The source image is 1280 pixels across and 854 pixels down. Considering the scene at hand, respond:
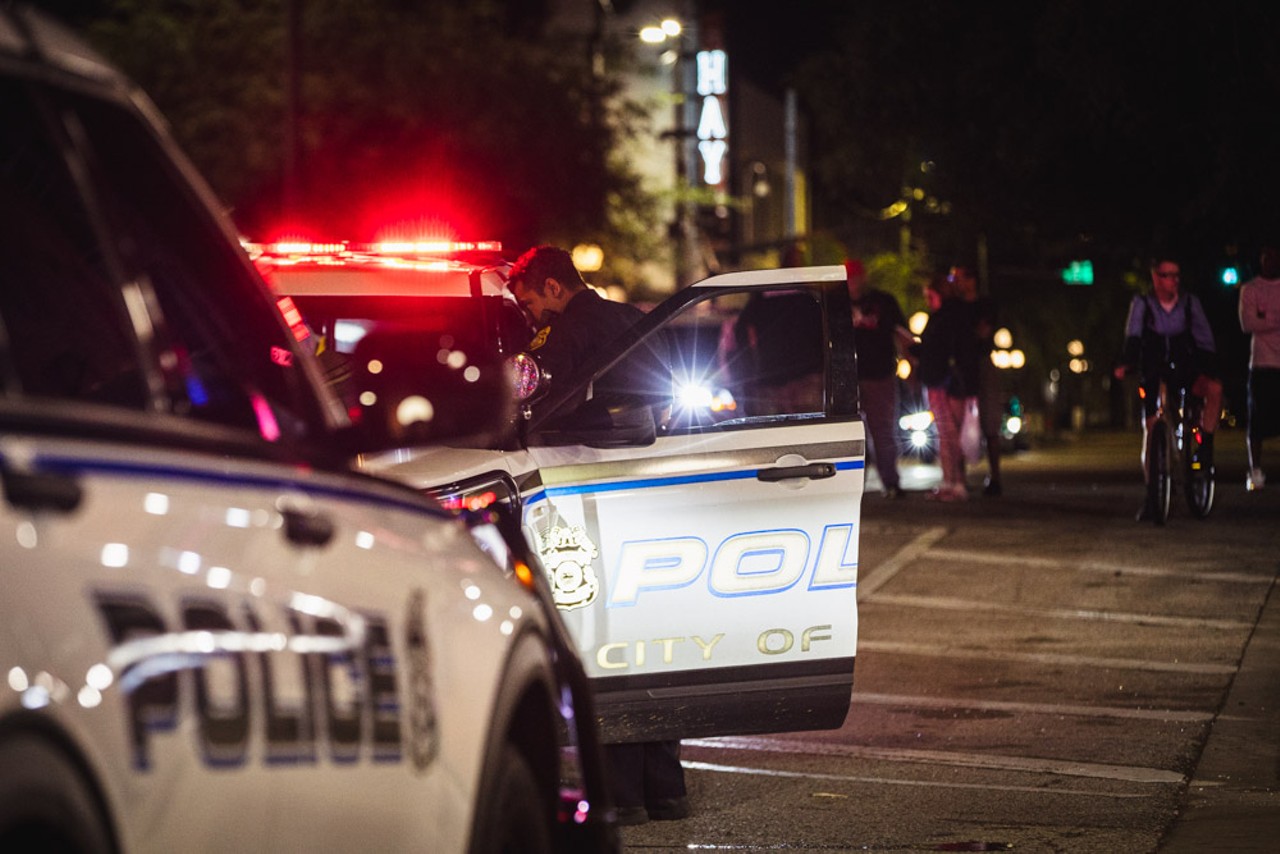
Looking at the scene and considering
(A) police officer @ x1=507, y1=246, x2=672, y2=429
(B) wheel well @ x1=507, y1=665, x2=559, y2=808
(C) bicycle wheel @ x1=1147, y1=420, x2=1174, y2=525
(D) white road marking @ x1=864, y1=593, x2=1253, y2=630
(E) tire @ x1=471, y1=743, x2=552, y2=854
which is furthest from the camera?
(C) bicycle wheel @ x1=1147, y1=420, x2=1174, y2=525

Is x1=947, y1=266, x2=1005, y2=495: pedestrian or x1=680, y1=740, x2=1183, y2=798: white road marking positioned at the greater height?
x1=947, y1=266, x2=1005, y2=495: pedestrian

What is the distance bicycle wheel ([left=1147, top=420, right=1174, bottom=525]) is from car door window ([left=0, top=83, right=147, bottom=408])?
465 inches

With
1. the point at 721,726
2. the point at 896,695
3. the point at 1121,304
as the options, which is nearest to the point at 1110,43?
the point at 896,695

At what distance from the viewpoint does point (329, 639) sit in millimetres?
2896

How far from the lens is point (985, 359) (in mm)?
17859

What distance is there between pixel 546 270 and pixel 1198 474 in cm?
835

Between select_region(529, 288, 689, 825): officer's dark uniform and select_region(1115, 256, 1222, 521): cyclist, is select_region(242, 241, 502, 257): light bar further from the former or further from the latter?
select_region(1115, 256, 1222, 521): cyclist

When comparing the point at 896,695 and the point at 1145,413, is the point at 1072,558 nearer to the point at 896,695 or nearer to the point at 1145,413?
the point at 1145,413

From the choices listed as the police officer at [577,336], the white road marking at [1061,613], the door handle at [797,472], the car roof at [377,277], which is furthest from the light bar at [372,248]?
the white road marking at [1061,613]

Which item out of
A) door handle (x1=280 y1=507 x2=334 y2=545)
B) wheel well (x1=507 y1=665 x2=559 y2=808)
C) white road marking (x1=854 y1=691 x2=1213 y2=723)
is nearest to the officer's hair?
white road marking (x1=854 y1=691 x2=1213 y2=723)

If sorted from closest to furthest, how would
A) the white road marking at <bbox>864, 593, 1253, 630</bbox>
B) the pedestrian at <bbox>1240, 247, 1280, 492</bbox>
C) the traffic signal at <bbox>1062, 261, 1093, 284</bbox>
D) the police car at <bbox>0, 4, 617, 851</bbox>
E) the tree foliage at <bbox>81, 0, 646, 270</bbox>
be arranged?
the police car at <bbox>0, 4, 617, 851</bbox> → the white road marking at <bbox>864, 593, 1253, 630</bbox> → the pedestrian at <bbox>1240, 247, 1280, 492</bbox> → the traffic signal at <bbox>1062, 261, 1093, 284</bbox> → the tree foliage at <bbox>81, 0, 646, 270</bbox>

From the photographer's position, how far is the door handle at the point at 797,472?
20.9 feet

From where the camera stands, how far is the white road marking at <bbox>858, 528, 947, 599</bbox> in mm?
11930

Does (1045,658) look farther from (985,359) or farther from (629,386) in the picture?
(985,359)
